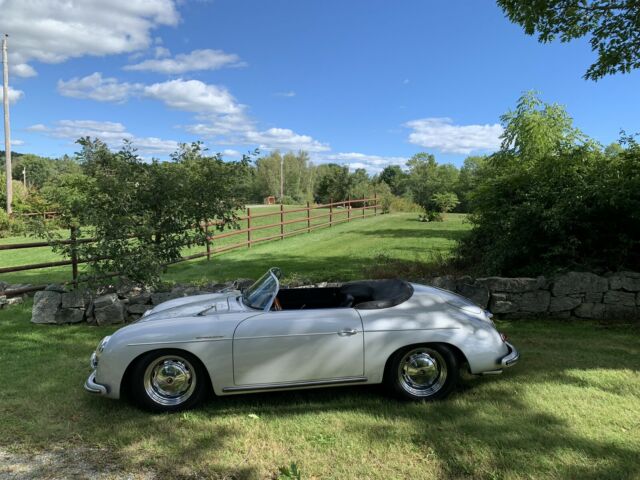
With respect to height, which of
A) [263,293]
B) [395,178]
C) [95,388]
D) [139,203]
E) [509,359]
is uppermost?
[395,178]

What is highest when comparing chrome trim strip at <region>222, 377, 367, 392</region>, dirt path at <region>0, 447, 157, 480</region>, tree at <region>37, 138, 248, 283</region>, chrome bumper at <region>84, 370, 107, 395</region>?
tree at <region>37, 138, 248, 283</region>

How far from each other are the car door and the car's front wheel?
1.21ft

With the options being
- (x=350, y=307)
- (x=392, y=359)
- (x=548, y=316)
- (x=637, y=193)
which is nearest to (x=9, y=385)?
(x=350, y=307)

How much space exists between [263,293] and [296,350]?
2.42 ft

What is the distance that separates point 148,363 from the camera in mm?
4062

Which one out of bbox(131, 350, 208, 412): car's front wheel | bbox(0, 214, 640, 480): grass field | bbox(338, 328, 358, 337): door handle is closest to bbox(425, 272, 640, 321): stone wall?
bbox(0, 214, 640, 480): grass field

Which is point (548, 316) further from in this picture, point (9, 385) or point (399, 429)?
point (9, 385)

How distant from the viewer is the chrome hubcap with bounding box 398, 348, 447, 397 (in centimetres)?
428

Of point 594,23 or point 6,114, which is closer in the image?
point 594,23

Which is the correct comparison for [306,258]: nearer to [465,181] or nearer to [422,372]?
[422,372]

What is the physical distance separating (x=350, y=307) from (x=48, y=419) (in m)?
2.72

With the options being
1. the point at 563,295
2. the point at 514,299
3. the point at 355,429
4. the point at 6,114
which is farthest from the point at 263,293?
the point at 6,114

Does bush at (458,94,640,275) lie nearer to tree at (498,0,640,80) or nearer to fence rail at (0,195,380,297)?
tree at (498,0,640,80)

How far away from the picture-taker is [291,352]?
4082 mm
